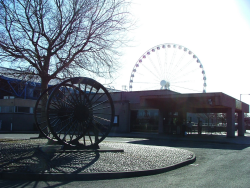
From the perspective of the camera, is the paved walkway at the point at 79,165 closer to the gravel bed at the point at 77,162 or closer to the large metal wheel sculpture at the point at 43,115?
the gravel bed at the point at 77,162

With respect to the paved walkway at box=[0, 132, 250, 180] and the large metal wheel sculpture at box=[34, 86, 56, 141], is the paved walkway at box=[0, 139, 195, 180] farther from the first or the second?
the large metal wheel sculpture at box=[34, 86, 56, 141]

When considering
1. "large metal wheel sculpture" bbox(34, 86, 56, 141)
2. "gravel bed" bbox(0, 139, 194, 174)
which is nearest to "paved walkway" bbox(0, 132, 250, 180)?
"gravel bed" bbox(0, 139, 194, 174)

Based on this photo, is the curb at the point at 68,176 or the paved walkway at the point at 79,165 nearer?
the curb at the point at 68,176

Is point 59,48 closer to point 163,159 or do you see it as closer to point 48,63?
point 48,63

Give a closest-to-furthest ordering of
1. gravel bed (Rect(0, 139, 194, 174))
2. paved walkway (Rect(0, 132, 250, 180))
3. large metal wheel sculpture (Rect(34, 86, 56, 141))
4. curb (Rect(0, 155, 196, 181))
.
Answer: curb (Rect(0, 155, 196, 181)) < paved walkway (Rect(0, 132, 250, 180)) < gravel bed (Rect(0, 139, 194, 174)) < large metal wheel sculpture (Rect(34, 86, 56, 141))

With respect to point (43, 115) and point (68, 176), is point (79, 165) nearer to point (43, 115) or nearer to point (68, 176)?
point (68, 176)

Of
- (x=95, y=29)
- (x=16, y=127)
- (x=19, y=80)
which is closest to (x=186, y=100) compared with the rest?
(x=95, y=29)

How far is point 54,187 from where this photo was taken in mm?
6375

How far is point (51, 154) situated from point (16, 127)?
28570 mm

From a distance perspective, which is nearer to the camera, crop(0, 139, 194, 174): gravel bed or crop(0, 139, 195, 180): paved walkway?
crop(0, 139, 195, 180): paved walkway

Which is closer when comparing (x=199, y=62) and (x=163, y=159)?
(x=163, y=159)

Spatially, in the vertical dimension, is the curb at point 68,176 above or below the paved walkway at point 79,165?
below

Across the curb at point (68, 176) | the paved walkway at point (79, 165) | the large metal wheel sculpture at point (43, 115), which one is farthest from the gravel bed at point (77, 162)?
the large metal wheel sculpture at point (43, 115)

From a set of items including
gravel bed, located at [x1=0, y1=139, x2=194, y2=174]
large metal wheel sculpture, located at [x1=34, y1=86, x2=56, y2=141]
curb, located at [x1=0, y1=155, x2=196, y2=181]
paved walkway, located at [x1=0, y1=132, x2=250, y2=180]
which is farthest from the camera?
large metal wheel sculpture, located at [x1=34, y1=86, x2=56, y2=141]
